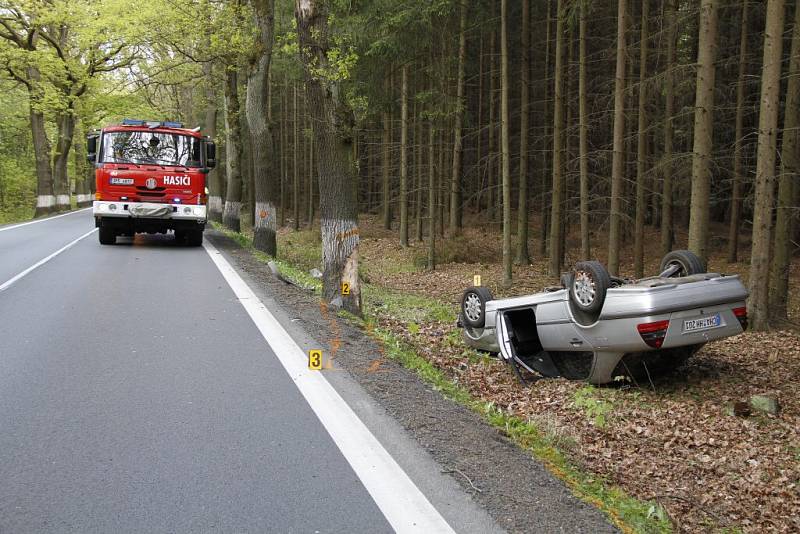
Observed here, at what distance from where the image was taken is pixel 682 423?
22.2ft

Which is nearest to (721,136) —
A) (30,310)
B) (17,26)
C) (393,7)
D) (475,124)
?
(475,124)

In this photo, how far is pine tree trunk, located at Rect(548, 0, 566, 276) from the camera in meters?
16.4

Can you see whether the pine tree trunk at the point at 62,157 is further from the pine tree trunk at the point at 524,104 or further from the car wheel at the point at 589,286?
the car wheel at the point at 589,286

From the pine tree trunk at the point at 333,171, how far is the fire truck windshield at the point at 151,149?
8086mm

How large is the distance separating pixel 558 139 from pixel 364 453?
45.2ft

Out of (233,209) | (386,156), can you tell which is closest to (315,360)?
(233,209)

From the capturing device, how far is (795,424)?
680 centimetres

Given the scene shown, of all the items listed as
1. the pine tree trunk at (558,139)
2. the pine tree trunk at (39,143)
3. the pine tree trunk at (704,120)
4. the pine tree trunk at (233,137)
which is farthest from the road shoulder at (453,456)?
the pine tree trunk at (39,143)

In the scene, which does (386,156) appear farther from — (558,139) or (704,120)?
(704,120)

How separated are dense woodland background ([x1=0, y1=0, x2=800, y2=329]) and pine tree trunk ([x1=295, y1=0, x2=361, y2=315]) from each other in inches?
1.4

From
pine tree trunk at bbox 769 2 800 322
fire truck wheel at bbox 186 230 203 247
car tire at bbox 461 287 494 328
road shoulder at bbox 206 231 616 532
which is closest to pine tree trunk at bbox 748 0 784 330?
pine tree trunk at bbox 769 2 800 322

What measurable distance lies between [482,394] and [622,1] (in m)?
9.70

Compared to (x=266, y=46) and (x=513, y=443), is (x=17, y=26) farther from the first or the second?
(x=513, y=443)

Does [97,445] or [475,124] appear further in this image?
[475,124]
